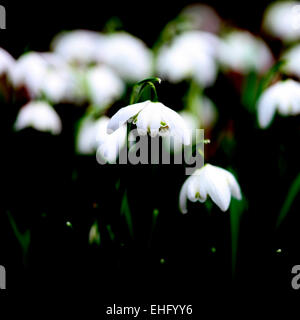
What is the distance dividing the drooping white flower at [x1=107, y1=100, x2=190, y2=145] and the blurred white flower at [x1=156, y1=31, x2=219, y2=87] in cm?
99

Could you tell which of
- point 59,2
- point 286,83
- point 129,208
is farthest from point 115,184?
point 59,2

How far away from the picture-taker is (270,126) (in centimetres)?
167

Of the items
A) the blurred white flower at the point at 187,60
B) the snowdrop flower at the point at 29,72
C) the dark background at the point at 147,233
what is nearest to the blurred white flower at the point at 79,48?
the blurred white flower at the point at 187,60

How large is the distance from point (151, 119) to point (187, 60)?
3.50ft

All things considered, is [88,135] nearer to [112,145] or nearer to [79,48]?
[112,145]

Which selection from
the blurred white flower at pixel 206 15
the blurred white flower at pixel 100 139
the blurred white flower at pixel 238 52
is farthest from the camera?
the blurred white flower at pixel 206 15

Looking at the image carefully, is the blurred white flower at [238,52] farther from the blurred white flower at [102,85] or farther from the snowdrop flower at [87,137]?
the snowdrop flower at [87,137]

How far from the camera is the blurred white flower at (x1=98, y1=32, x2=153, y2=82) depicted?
2.15 m

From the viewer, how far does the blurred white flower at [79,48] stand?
2234 millimetres

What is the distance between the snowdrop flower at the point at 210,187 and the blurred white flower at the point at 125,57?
3.83ft

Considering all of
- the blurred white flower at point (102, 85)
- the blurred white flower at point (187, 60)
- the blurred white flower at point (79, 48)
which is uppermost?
the blurred white flower at point (79, 48)

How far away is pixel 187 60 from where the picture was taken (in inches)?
77.6

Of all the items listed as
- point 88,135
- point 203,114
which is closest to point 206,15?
point 203,114

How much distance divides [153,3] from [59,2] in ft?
2.55
